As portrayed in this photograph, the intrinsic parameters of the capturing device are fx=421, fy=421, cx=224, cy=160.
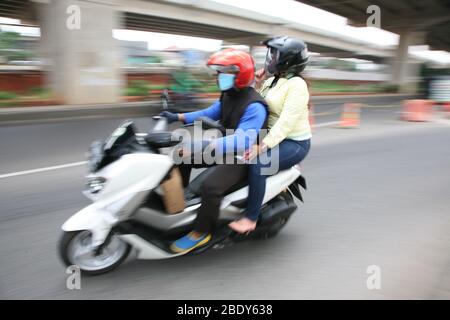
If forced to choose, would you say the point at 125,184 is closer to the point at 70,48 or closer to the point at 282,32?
the point at 70,48

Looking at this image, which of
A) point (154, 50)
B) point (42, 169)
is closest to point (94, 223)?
point (42, 169)

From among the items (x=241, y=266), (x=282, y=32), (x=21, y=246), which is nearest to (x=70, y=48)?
(x=21, y=246)

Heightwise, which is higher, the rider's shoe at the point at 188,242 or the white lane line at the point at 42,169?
the rider's shoe at the point at 188,242

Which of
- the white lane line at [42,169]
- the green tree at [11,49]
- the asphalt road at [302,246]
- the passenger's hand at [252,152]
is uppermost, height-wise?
the green tree at [11,49]

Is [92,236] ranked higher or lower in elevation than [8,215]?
higher

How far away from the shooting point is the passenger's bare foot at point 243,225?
328cm

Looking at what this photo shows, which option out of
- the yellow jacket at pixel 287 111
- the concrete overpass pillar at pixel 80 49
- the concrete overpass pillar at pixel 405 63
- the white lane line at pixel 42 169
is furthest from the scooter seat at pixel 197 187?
the concrete overpass pillar at pixel 405 63

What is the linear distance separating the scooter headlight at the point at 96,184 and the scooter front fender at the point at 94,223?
0.39 ft

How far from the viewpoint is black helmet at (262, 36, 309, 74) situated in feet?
11.0

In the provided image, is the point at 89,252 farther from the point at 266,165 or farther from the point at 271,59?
the point at 271,59

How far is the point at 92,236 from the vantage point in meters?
2.98

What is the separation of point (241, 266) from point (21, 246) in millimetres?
1855

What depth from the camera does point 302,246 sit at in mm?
3676

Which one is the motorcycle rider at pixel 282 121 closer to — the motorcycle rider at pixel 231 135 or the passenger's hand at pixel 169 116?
the motorcycle rider at pixel 231 135
